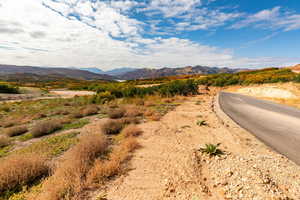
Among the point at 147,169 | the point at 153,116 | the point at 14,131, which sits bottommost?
the point at 14,131

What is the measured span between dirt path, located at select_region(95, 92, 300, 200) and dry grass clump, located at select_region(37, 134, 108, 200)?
73cm

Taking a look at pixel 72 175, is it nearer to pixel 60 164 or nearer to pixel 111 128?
pixel 60 164

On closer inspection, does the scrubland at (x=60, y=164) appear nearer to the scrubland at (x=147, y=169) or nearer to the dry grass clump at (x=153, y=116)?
the scrubland at (x=147, y=169)

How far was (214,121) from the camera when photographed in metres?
7.86

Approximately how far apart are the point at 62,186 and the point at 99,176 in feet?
2.54

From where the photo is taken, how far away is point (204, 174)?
135 inches

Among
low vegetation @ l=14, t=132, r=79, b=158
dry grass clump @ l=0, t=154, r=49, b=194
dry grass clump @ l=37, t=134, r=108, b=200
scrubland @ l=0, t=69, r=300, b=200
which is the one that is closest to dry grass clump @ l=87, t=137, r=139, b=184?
scrubland @ l=0, t=69, r=300, b=200

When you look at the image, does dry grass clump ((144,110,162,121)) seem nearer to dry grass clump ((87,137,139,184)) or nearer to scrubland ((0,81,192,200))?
scrubland ((0,81,192,200))

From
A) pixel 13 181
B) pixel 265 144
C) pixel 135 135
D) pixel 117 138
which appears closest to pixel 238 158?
pixel 265 144

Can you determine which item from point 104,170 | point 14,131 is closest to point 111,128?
point 104,170

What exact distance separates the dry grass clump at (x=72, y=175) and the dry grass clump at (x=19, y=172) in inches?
18.6

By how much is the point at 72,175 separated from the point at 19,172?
1.32 m

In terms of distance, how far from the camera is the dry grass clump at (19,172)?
296 centimetres

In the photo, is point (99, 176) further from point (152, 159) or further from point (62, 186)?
point (152, 159)
